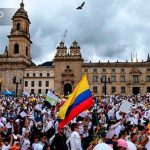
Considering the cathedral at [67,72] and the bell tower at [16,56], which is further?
the bell tower at [16,56]

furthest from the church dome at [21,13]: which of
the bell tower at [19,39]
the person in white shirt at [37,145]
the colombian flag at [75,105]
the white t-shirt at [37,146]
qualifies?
the colombian flag at [75,105]

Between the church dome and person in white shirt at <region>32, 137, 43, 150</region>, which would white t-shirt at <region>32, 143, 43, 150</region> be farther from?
the church dome

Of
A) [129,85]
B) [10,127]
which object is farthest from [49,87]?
[10,127]

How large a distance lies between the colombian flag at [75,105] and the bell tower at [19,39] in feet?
252

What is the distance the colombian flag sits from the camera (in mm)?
10359

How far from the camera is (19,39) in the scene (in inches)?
3467

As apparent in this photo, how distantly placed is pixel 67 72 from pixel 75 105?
75.1m

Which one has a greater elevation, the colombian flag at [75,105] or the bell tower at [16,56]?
the bell tower at [16,56]

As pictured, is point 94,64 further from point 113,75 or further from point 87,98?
point 87,98

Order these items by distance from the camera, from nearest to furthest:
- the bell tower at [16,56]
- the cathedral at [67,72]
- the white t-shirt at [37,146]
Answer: the white t-shirt at [37,146], the cathedral at [67,72], the bell tower at [16,56]

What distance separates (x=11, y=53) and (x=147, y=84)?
32.7 metres

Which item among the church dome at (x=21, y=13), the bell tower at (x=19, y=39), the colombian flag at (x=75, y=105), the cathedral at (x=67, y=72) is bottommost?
the colombian flag at (x=75, y=105)

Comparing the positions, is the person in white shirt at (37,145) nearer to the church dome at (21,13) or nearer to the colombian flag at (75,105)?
the colombian flag at (75,105)

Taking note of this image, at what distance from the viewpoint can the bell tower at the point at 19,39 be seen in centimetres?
8756
